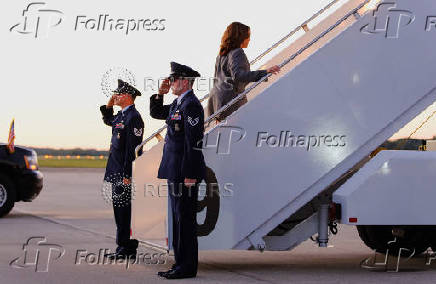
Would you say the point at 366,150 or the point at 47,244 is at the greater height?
the point at 366,150

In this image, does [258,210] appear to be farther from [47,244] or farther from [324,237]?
[47,244]

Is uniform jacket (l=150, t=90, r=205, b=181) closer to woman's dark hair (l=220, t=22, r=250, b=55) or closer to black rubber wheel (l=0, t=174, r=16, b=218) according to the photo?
woman's dark hair (l=220, t=22, r=250, b=55)

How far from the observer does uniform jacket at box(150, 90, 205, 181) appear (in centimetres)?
861

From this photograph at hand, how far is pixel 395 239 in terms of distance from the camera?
1124 cm

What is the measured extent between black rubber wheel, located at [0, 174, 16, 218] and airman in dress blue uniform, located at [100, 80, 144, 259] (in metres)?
6.28

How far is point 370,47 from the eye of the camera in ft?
30.2

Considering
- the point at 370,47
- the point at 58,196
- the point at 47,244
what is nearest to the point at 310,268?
the point at 370,47

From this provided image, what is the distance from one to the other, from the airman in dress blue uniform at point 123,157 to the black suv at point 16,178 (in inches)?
250

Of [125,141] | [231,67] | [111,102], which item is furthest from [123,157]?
[231,67]

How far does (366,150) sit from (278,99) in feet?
3.29

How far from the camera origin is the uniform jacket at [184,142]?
8.61 m

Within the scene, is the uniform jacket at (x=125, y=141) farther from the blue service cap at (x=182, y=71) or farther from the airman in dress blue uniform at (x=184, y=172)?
the blue service cap at (x=182, y=71)

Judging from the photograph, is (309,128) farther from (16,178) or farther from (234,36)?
(16,178)

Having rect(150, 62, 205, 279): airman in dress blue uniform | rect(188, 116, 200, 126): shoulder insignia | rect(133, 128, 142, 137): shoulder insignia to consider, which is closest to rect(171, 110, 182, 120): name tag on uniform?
rect(150, 62, 205, 279): airman in dress blue uniform
